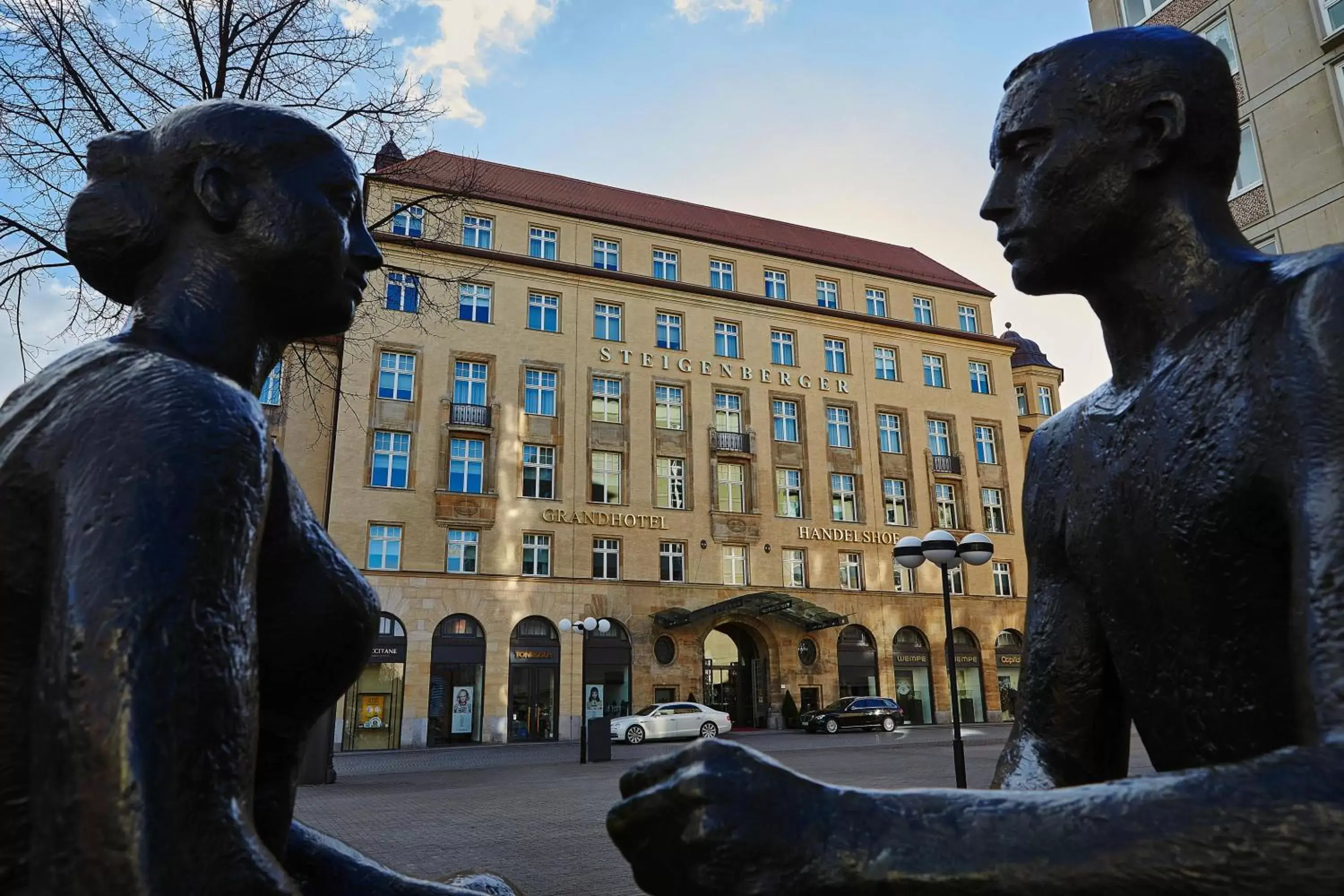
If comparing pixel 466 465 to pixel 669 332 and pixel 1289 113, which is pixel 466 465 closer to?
pixel 669 332

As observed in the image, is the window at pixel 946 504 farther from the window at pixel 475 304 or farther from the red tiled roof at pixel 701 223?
the window at pixel 475 304

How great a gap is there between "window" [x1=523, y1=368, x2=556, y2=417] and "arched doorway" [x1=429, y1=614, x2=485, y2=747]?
7.88 meters

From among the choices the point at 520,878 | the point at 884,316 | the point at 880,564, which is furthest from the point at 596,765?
the point at 884,316

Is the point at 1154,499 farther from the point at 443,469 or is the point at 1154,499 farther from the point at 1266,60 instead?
the point at 443,469

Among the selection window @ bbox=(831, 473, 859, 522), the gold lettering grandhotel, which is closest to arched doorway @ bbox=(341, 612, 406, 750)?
the gold lettering grandhotel

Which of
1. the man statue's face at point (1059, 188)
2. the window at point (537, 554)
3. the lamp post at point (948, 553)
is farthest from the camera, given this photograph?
the window at point (537, 554)

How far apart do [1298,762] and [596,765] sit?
2034 centimetres

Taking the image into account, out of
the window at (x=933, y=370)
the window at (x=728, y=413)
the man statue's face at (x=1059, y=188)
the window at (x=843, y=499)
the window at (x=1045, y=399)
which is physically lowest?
the man statue's face at (x=1059, y=188)

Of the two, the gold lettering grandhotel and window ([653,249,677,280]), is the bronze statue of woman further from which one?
window ([653,249,677,280])

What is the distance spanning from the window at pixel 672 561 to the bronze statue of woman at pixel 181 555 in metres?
30.9

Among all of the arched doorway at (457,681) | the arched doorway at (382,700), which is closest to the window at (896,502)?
the arched doorway at (457,681)

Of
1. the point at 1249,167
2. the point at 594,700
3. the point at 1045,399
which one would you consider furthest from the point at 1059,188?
the point at 1045,399

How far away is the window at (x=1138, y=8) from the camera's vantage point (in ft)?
59.9

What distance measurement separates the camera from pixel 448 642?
28609 millimetres
